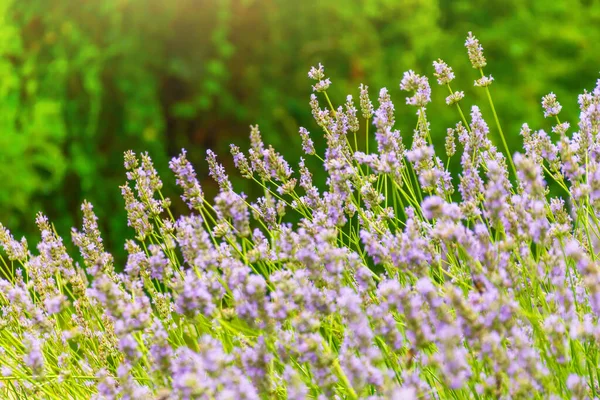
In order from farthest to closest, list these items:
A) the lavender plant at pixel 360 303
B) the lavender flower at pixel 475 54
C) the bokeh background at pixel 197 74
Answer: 1. the bokeh background at pixel 197 74
2. the lavender flower at pixel 475 54
3. the lavender plant at pixel 360 303

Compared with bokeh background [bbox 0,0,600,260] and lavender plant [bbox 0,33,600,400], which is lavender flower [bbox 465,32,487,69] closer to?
lavender plant [bbox 0,33,600,400]

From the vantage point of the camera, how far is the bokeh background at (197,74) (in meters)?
5.64

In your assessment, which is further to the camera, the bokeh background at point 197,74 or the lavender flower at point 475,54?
the bokeh background at point 197,74

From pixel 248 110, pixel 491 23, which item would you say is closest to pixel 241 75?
pixel 248 110

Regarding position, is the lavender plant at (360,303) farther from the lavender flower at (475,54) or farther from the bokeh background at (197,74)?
the bokeh background at (197,74)

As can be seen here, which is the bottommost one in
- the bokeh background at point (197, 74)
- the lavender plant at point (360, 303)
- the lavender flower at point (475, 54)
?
the lavender plant at point (360, 303)

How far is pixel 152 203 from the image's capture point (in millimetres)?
2516

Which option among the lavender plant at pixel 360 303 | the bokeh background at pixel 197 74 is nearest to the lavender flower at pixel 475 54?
the lavender plant at pixel 360 303

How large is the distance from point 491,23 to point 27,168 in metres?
3.71

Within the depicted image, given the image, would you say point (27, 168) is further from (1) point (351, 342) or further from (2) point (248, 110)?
(1) point (351, 342)

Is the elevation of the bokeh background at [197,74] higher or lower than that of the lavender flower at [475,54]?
higher

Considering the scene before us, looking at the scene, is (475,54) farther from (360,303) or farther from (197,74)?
(197,74)

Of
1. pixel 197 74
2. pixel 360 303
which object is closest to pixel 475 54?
pixel 360 303

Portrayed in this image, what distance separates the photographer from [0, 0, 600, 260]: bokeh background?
564cm
